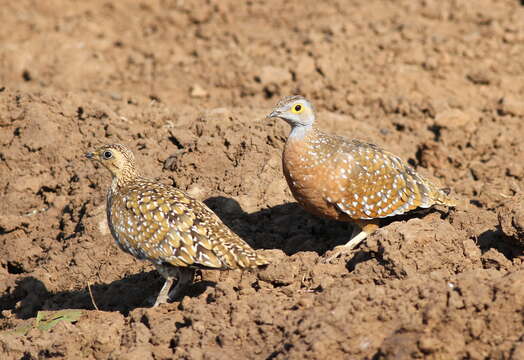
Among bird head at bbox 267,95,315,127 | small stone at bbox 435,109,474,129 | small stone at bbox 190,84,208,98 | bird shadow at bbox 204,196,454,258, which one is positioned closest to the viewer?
bird head at bbox 267,95,315,127

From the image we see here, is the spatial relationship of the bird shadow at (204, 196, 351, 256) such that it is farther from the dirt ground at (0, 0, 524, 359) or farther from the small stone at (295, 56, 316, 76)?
the small stone at (295, 56, 316, 76)

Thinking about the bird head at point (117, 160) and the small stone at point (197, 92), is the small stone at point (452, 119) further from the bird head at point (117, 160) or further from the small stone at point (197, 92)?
the bird head at point (117, 160)

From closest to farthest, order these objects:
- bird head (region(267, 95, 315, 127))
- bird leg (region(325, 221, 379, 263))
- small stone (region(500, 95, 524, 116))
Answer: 1. bird leg (region(325, 221, 379, 263))
2. bird head (region(267, 95, 315, 127))
3. small stone (region(500, 95, 524, 116))

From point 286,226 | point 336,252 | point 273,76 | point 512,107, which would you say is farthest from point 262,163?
point 512,107

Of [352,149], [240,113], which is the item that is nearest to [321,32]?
[240,113]

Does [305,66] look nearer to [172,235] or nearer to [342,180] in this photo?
[342,180]

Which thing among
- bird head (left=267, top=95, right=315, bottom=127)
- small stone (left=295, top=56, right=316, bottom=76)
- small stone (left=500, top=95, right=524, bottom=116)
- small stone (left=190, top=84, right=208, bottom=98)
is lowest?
small stone (left=190, top=84, right=208, bottom=98)

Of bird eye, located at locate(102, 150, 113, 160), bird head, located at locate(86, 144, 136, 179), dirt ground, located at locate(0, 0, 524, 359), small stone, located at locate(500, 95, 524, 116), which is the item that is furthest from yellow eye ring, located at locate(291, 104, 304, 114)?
small stone, located at locate(500, 95, 524, 116)

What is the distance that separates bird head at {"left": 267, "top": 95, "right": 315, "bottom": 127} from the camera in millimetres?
9031

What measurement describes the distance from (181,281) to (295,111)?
2322mm

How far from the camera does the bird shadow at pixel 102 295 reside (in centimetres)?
884

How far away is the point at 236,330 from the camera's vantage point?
7285 mm

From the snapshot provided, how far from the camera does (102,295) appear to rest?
901 centimetres

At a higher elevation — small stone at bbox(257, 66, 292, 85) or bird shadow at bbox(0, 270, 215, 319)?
small stone at bbox(257, 66, 292, 85)
